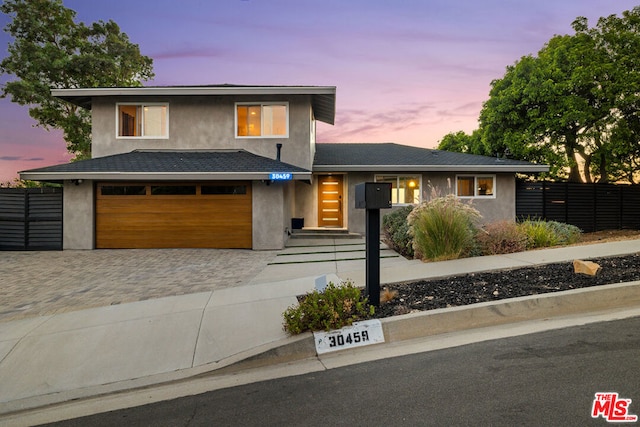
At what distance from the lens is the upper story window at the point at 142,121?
586 inches

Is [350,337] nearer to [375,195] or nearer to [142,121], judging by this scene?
[375,195]

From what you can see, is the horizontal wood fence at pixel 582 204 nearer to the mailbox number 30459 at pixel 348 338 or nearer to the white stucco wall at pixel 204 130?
the white stucco wall at pixel 204 130

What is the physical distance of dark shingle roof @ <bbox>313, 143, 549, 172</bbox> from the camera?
15578 mm

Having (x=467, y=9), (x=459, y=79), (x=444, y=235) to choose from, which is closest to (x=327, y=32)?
(x=467, y=9)

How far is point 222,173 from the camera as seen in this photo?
12180mm

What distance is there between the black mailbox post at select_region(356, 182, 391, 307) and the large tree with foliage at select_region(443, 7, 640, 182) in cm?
2073

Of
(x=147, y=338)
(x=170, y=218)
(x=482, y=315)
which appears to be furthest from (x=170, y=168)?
(x=482, y=315)

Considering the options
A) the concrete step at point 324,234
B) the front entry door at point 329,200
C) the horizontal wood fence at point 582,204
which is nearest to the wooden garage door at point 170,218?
the concrete step at point 324,234

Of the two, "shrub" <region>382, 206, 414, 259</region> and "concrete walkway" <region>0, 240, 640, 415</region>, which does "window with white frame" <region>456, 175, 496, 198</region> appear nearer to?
"shrub" <region>382, 206, 414, 259</region>

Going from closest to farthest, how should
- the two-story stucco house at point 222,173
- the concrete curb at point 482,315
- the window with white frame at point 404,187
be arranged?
the concrete curb at point 482,315, the two-story stucco house at point 222,173, the window with white frame at point 404,187

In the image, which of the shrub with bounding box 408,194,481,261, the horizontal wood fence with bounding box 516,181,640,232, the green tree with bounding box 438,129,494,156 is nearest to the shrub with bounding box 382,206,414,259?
the shrub with bounding box 408,194,481,261

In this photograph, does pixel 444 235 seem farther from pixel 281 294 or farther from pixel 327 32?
pixel 327 32

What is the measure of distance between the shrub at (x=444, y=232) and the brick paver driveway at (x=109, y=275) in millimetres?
3759

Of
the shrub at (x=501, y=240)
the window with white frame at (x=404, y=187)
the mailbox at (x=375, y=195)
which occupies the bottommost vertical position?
the shrub at (x=501, y=240)
